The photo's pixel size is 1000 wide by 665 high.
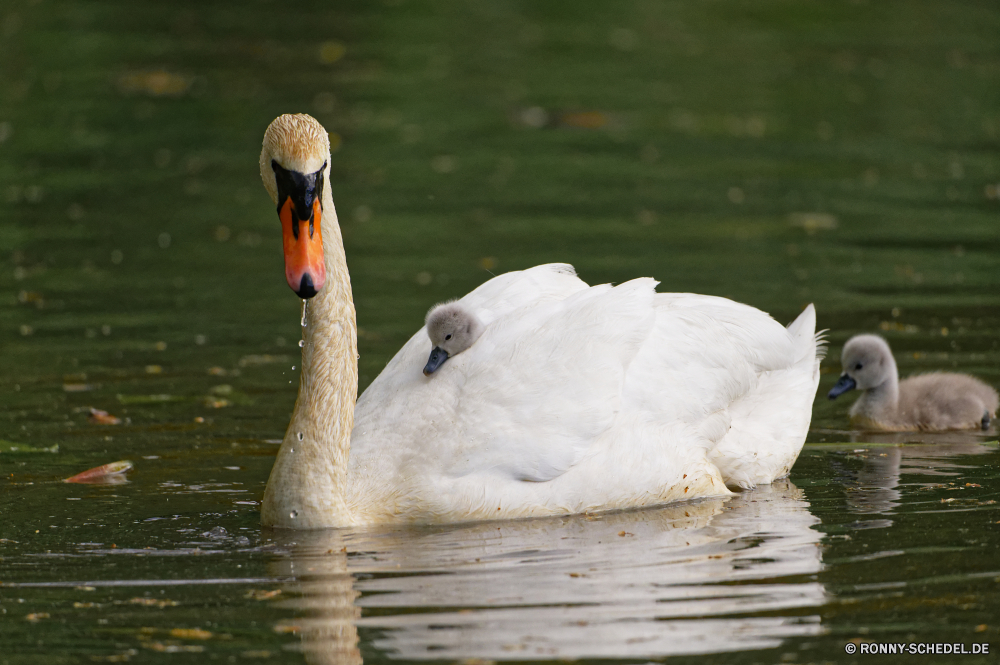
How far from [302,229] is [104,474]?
8.06 ft

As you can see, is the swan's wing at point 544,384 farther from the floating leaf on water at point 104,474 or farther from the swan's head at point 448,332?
the floating leaf on water at point 104,474

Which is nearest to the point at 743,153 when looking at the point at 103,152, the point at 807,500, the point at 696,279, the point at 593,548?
the point at 696,279

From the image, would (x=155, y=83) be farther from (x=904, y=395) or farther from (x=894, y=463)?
(x=894, y=463)

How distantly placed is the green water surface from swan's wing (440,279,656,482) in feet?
1.13

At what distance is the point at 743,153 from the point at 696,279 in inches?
229

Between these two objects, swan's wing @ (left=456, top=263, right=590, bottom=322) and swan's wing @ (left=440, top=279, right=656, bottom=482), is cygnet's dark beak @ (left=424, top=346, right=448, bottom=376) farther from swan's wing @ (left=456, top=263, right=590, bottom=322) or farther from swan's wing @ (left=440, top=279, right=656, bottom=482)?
swan's wing @ (left=456, top=263, right=590, bottom=322)

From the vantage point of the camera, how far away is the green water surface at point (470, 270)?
6.02 metres

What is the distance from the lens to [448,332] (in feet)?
24.8

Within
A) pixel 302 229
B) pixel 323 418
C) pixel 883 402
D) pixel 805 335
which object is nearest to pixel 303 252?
pixel 302 229

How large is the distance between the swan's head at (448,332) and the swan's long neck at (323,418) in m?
0.43

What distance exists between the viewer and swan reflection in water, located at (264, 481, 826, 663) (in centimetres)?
565

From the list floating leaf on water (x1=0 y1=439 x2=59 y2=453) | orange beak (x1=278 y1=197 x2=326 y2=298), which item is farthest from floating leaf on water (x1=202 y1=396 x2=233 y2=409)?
orange beak (x1=278 y1=197 x2=326 y2=298)

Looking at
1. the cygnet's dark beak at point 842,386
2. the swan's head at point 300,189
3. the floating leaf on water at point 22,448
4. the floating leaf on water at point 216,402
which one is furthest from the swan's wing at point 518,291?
the floating leaf on water at point 22,448

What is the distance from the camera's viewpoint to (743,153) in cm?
1777
